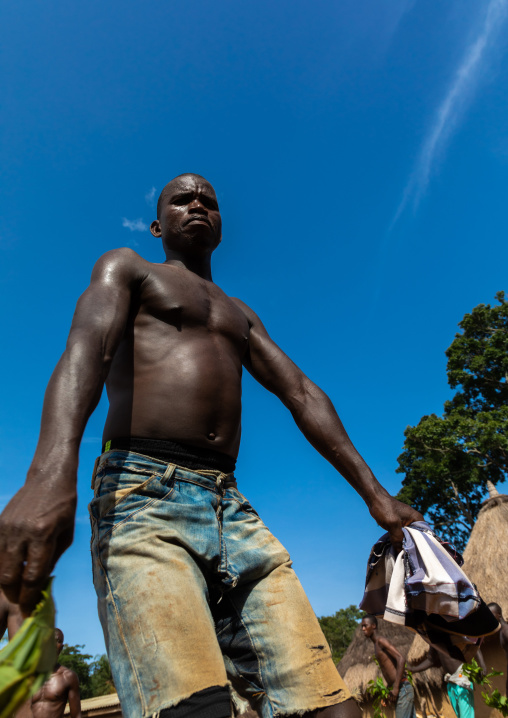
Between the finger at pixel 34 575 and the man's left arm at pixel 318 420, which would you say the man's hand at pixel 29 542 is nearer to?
the finger at pixel 34 575

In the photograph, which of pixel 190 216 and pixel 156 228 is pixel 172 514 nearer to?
pixel 190 216

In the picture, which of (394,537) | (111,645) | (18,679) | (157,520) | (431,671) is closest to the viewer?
(18,679)

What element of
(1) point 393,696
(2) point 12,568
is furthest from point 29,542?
(1) point 393,696

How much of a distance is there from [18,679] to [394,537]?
1552 mm

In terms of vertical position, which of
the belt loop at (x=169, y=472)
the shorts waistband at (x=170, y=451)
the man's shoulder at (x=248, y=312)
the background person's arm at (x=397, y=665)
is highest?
the man's shoulder at (x=248, y=312)

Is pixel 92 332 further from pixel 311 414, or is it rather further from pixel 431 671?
pixel 431 671

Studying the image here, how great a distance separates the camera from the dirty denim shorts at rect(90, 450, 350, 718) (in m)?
1.44

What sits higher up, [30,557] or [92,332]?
[92,332]

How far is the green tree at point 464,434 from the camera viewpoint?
19156mm

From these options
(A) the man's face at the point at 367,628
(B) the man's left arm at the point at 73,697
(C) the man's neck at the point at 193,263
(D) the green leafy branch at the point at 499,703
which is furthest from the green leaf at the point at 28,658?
(A) the man's face at the point at 367,628

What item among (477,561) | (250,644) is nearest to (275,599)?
(250,644)

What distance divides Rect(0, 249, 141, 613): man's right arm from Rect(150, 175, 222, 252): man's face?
0.66 metres

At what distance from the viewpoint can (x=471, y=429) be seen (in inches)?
731

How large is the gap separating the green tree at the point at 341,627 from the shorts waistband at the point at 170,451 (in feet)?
137
